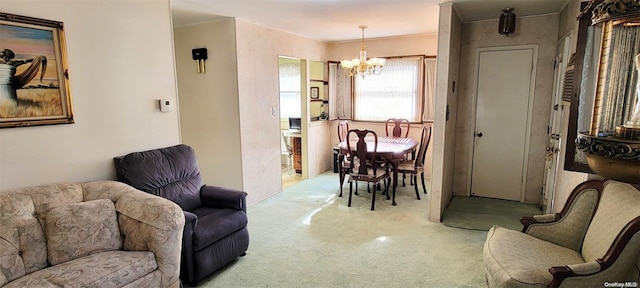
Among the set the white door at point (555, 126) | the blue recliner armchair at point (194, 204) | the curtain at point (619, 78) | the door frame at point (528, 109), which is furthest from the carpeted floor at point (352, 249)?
the curtain at point (619, 78)

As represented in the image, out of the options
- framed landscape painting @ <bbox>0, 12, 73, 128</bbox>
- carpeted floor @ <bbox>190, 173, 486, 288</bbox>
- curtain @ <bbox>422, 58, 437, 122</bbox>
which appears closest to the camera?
framed landscape painting @ <bbox>0, 12, 73, 128</bbox>

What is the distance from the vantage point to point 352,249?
10.0 feet

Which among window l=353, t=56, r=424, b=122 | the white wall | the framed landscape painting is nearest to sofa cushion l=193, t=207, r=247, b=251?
the white wall

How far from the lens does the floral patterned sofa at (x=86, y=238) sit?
1.86 m

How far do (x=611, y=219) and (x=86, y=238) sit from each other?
122 inches

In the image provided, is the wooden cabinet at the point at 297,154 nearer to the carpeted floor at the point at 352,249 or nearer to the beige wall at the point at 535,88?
the carpeted floor at the point at 352,249

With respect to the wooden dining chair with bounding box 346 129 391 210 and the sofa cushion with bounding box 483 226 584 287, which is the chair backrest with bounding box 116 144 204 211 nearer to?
the wooden dining chair with bounding box 346 129 391 210

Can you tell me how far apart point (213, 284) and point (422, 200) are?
9.54 ft

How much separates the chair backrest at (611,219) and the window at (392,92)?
139 inches

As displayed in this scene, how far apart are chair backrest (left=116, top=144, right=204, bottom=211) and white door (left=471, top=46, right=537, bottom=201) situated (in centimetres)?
355

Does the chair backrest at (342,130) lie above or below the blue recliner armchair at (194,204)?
above

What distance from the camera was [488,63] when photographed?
167 inches

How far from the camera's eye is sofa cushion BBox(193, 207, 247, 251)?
97.1 inches

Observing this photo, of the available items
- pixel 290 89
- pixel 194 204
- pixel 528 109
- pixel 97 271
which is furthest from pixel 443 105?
pixel 290 89
